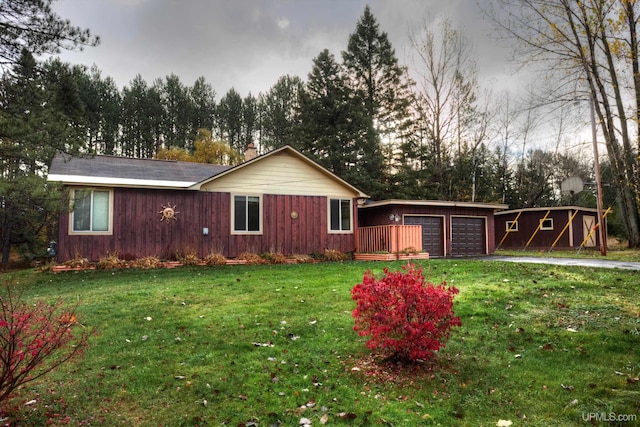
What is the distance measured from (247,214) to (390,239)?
18.4 feet

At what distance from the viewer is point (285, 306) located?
6863mm

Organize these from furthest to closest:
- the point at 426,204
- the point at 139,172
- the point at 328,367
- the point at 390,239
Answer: the point at 426,204
the point at 390,239
the point at 139,172
the point at 328,367

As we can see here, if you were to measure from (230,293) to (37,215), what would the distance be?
1355 centimetres

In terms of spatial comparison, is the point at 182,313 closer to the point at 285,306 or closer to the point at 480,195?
the point at 285,306

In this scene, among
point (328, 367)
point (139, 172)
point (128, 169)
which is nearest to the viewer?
point (328, 367)

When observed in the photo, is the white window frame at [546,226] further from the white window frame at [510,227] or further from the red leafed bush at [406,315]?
the red leafed bush at [406,315]

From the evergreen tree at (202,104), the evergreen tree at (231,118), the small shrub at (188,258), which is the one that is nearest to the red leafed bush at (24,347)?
the small shrub at (188,258)

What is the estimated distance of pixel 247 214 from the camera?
1483 centimetres

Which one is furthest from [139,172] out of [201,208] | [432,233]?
[432,233]

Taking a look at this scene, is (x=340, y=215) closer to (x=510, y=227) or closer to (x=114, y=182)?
(x=114, y=182)

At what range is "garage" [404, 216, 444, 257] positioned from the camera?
1802 centimetres

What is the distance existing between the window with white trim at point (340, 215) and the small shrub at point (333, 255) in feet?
3.33

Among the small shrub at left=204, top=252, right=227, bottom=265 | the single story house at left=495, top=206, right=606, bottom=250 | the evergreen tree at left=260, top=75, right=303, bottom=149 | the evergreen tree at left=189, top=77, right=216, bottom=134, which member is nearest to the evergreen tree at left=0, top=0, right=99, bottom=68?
the small shrub at left=204, top=252, right=227, bottom=265

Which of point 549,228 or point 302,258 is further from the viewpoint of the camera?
point 549,228
